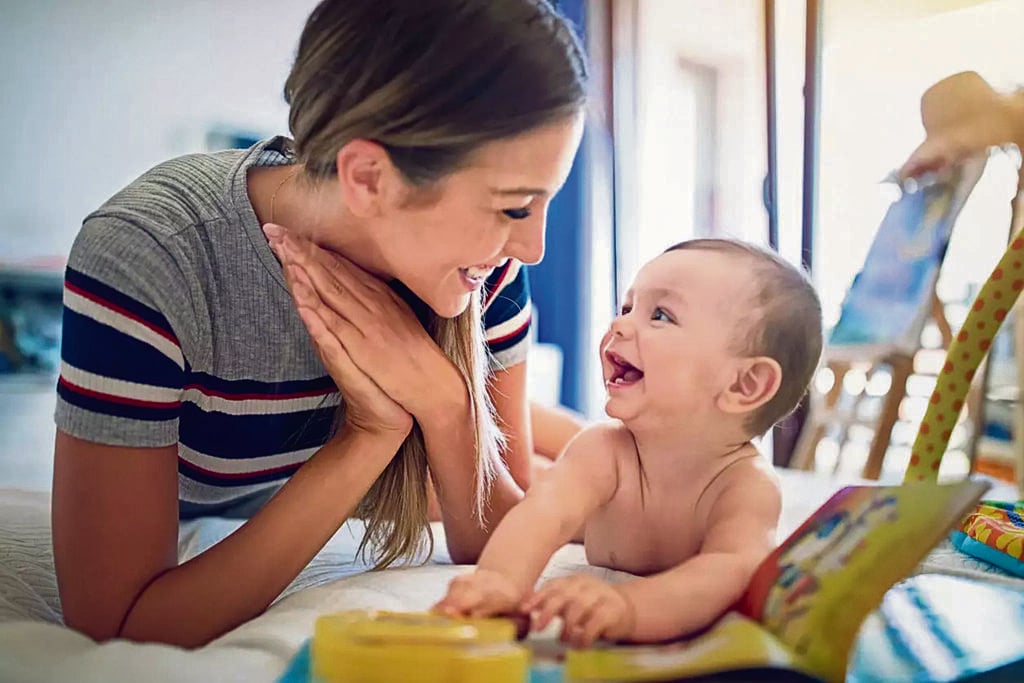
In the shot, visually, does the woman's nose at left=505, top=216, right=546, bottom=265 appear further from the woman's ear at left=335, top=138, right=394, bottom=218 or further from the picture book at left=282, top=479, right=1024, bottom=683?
the picture book at left=282, top=479, right=1024, bottom=683

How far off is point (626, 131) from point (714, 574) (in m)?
2.11

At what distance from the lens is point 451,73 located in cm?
67

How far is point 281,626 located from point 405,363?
27 centimetres

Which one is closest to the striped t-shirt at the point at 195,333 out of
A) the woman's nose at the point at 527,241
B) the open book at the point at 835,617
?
the woman's nose at the point at 527,241

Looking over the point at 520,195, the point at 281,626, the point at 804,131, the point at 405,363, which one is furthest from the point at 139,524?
the point at 804,131

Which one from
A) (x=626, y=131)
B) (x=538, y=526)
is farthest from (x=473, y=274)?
(x=626, y=131)

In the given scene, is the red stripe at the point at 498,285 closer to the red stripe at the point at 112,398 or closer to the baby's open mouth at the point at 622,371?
the baby's open mouth at the point at 622,371

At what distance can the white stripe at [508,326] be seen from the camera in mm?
1049

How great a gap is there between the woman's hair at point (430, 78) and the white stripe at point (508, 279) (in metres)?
0.29

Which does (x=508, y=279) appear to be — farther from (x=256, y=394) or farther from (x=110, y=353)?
(x=110, y=353)

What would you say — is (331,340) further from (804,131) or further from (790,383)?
(804,131)

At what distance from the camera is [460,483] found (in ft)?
3.03

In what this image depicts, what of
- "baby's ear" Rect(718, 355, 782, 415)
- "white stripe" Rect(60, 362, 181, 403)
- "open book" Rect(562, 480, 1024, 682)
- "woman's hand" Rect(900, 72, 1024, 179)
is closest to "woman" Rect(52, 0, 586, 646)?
"white stripe" Rect(60, 362, 181, 403)

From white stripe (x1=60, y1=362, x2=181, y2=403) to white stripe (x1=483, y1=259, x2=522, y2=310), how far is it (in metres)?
0.38
